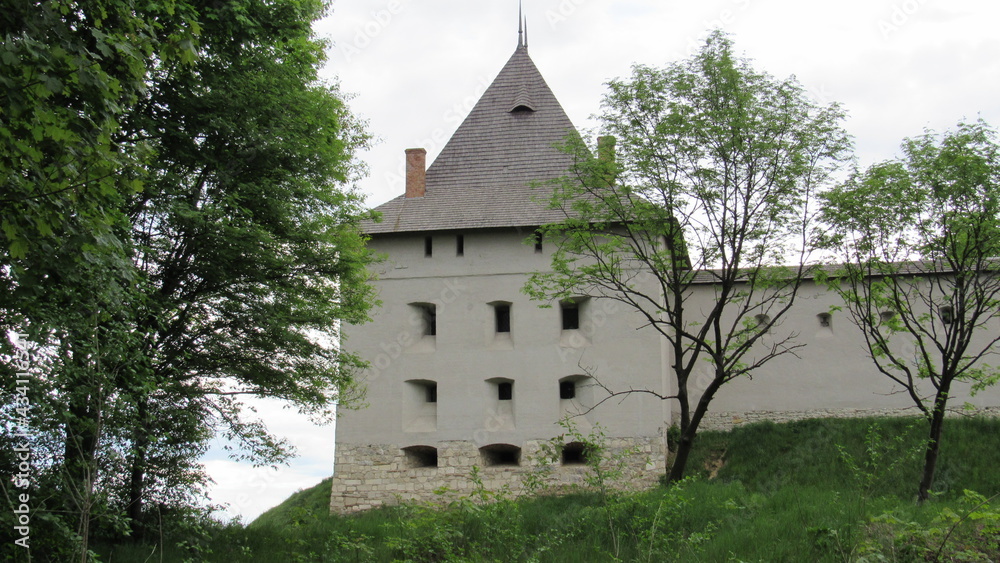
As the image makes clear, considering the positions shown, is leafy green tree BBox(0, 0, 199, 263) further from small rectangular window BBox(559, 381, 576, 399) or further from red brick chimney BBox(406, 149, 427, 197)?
red brick chimney BBox(406, 149, 427, 197)

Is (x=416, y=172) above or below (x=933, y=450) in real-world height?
above

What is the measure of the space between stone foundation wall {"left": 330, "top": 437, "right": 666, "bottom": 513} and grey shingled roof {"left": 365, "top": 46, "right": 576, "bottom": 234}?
17.0ft

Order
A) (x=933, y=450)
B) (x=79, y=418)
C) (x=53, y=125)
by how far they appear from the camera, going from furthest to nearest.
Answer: (x=933, y=450) → (x=79, y=418) → (x=53, y=125)

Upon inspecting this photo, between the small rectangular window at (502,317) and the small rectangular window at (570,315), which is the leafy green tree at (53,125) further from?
the small rectangular window at (570,315)

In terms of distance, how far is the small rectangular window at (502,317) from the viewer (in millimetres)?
20438

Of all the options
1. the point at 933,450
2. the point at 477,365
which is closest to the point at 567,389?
the point at 477,365

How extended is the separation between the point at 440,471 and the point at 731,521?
28.2 feet

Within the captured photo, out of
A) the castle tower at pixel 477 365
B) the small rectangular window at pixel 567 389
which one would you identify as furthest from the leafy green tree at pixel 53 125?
the small rectangular window at pixel 567 389

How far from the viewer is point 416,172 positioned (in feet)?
72.5

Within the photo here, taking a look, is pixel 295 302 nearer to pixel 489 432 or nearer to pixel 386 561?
pixel 386 561

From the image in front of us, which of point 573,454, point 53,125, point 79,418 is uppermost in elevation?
point 53,125

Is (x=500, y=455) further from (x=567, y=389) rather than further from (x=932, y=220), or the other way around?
(x=932, y=220)

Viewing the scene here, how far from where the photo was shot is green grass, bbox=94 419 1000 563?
867 centimetres

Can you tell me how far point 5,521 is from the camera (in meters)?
7.30
